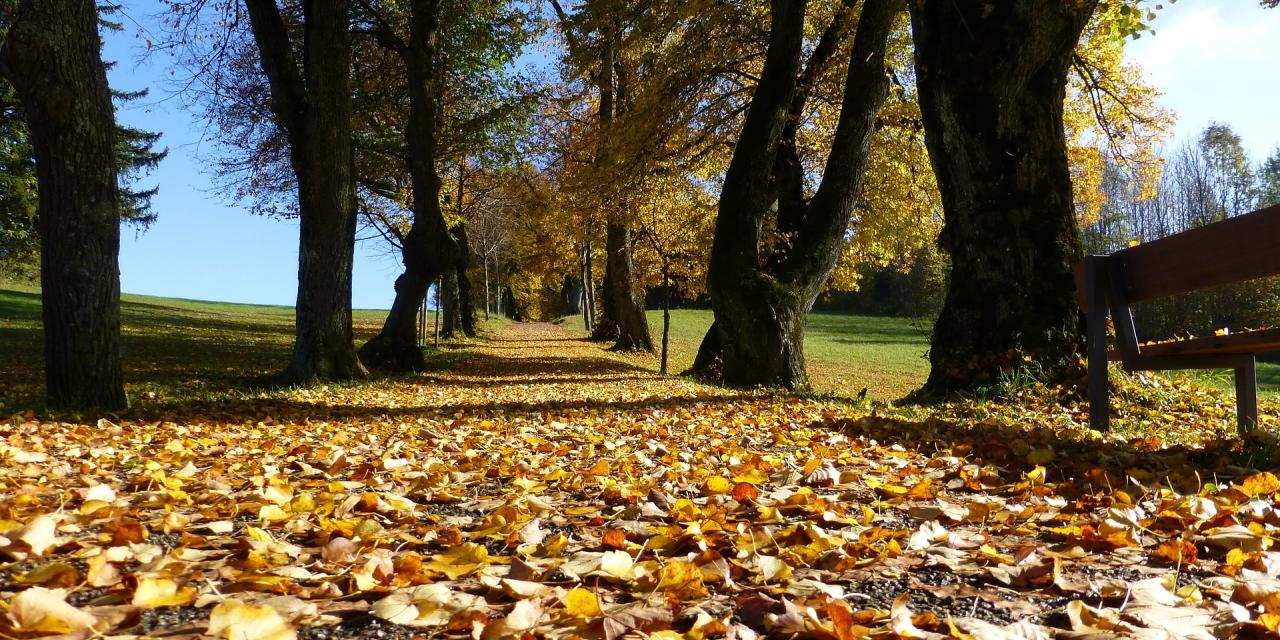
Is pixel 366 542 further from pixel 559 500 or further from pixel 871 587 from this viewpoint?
pixel 871 587

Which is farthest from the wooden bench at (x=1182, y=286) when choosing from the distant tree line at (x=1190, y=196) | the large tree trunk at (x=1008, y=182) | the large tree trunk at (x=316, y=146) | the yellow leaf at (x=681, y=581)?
the distant tree line at (x=1190, y=196)

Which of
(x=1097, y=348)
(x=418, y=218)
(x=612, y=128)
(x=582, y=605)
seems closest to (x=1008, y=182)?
(x=1097, y=348)

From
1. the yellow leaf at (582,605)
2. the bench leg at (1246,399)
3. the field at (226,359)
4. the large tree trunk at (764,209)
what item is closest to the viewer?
the yellow leaf at (582,605)

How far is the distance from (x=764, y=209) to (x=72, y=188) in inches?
293

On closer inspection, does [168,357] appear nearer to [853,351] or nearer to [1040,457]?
[1040,457]

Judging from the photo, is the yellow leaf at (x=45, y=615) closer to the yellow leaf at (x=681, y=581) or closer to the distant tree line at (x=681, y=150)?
the yellow leaf at (x=681, y=581)

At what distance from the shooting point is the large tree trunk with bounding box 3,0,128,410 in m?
6.04

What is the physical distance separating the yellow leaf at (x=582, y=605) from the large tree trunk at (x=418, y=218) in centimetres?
1220

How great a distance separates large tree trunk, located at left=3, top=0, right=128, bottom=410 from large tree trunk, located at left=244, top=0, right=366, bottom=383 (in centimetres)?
321

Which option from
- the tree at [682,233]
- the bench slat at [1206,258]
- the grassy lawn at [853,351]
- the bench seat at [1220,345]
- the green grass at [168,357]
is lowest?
the grassy lawn at [853,351]

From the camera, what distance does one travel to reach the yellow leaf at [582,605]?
1619mm

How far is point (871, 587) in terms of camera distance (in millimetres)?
1925

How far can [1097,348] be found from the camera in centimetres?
486

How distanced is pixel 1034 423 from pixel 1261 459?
5.79 feet
